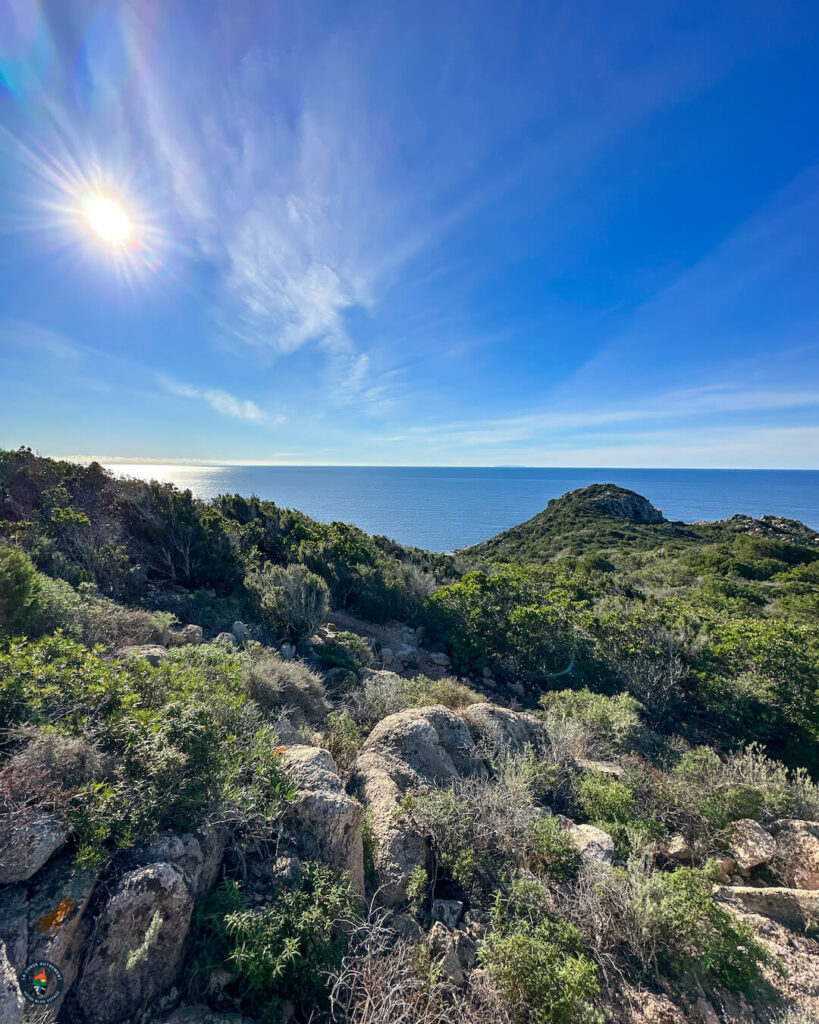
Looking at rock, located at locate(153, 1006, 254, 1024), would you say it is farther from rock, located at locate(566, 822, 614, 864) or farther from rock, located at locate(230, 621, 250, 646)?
rock, located at locate(230, 621, 250, 646)

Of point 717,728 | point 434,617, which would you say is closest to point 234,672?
point 434,617

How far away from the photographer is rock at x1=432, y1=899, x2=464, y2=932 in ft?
10.1

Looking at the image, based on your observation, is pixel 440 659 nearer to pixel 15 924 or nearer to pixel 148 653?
pixel 148 653

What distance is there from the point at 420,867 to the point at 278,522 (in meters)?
12.7

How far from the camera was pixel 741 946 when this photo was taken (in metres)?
3.02

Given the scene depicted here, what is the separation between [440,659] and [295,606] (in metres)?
3.81

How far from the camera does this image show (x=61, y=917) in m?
2.09

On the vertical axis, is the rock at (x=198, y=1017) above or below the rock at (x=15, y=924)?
below

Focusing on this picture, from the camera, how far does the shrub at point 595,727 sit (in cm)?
591

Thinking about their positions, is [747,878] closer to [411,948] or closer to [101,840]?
[411,948]

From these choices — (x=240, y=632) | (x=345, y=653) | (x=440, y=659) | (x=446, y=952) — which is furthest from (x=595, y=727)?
(x=240, y=632)

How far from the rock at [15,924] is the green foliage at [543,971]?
270 centimetres

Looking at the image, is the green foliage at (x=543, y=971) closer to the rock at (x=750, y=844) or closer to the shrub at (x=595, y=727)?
the rock at (x=750, y=844)

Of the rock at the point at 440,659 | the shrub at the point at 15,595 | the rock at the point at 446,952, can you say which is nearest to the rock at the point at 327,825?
the rock at the point at 446,952
